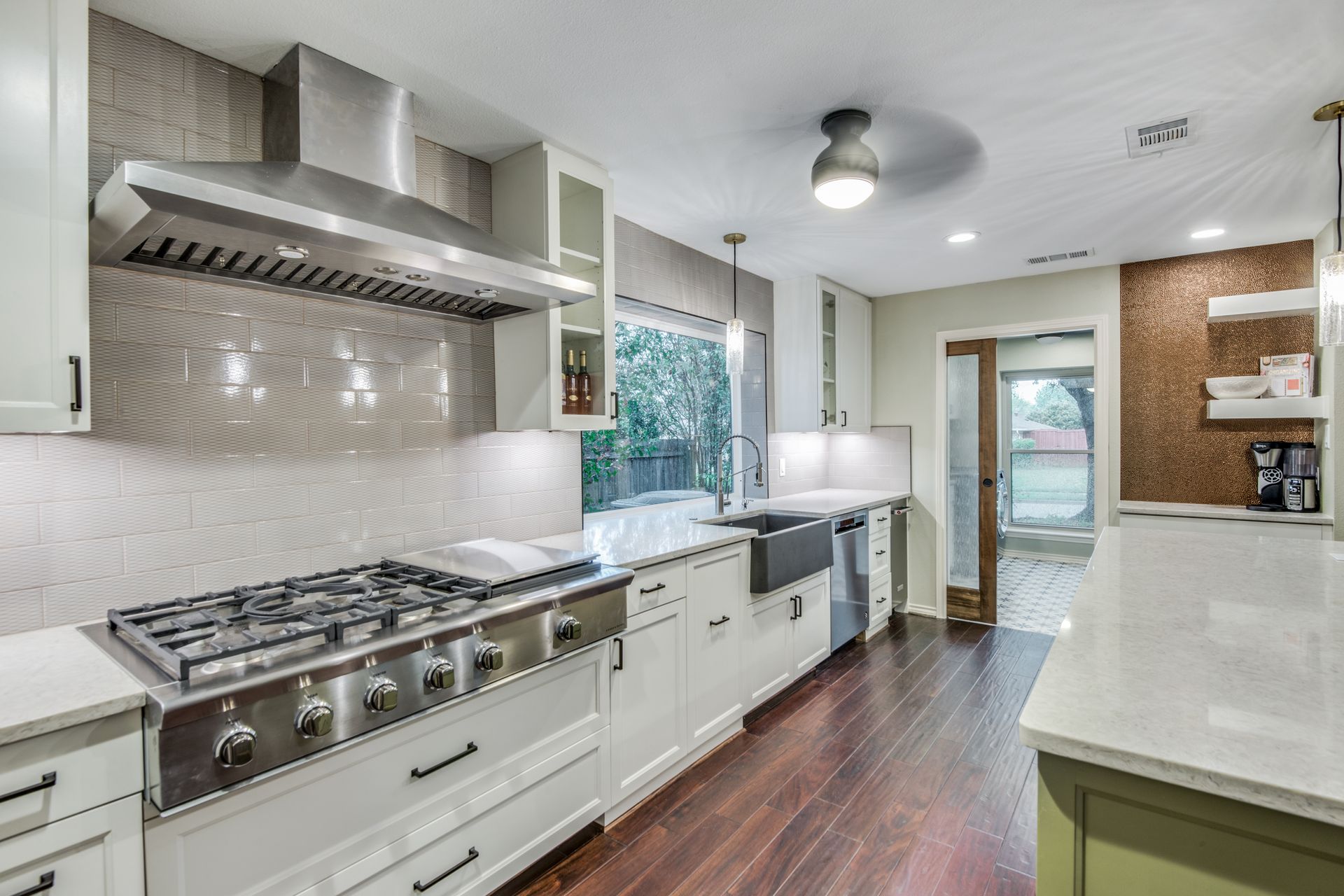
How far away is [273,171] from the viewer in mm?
1546

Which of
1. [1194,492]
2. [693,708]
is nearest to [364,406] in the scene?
[693,708]

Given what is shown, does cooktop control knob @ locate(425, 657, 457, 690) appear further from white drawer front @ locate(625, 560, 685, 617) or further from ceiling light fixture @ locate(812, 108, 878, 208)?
ceiling light fixture @ locate(812, 108, 878, 208)

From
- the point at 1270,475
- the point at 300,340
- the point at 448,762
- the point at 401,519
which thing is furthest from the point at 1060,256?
the point at 448,762

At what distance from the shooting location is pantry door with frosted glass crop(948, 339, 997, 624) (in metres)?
4.57

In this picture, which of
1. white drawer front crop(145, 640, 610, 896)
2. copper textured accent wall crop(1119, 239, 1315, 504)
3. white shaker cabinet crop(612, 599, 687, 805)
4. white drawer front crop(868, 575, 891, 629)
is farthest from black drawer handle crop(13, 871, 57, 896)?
copper textured accent wall crop(1119, 239, 1315, 504)

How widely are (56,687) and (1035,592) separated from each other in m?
6.10

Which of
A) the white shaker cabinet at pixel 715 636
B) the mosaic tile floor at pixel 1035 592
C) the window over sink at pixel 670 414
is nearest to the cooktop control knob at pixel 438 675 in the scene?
the white shaker cabinet at pixel 715 636

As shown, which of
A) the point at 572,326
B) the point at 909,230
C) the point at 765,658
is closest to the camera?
the point at 572,326

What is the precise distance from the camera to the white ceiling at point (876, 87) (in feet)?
5.38

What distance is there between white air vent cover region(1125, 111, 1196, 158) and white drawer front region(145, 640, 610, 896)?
2.70 m

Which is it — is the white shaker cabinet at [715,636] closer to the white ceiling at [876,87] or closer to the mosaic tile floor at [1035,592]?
the white ceiling at [876,87]

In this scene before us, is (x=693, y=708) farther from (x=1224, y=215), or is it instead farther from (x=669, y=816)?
(x=1224, y=215)

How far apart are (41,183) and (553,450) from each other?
5.85 feet

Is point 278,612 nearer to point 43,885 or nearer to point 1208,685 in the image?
point 43,885
